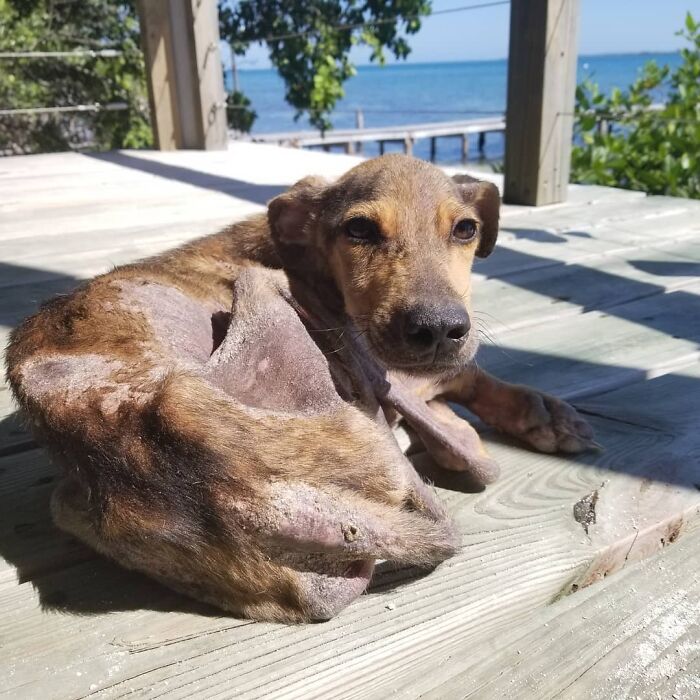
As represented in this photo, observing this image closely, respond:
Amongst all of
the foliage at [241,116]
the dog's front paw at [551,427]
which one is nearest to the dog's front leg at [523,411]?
the dog's front paw at [551,427]

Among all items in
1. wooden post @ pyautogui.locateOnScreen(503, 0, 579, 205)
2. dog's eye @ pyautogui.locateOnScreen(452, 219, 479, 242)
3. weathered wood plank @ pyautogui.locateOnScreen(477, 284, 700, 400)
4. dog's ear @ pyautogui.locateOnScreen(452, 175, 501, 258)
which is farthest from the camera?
wooden post @ pyautogui.locateOnScreen(503, 0, 579, 205)

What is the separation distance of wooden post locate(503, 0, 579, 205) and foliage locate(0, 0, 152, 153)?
8.04 metres

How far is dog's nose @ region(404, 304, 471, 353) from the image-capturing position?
1.70 meters

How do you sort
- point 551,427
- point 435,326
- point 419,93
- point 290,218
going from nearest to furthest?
point 435,326 < point 551,427 < point 290,218 < point 419,93

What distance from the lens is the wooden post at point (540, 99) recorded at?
4547 mm

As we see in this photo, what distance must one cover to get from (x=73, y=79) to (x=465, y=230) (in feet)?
39.2

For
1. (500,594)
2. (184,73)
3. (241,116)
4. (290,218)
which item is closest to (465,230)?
(290,218)

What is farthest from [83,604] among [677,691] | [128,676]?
[677,691]

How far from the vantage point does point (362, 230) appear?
2035 mm

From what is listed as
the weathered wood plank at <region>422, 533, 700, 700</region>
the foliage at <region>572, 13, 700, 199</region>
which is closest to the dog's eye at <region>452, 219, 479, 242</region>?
the weathered wood plank at <region>422, 533, 700, 700</region>

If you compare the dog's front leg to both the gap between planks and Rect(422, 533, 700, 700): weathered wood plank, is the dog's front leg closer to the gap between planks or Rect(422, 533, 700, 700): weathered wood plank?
the gap between planks

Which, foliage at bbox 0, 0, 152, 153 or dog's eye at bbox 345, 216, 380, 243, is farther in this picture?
foliage at bbox 0, 0, 152, 153

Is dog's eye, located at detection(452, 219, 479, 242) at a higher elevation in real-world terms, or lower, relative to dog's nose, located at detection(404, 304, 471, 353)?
higher

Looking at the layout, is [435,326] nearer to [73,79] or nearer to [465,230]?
[465,230]
